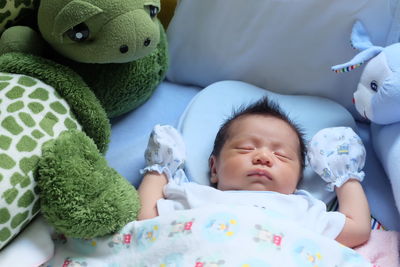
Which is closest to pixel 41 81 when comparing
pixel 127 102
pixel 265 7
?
pixel 127 102

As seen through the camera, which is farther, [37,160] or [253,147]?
[253,147]

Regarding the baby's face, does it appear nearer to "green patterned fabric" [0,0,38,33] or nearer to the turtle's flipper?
the turtle's flipper

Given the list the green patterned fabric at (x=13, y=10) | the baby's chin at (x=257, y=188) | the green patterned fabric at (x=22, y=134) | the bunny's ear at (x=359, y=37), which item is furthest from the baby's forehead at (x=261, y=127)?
the green patterned fabric at (x=13, y=10)

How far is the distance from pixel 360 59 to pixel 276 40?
0.75 feet

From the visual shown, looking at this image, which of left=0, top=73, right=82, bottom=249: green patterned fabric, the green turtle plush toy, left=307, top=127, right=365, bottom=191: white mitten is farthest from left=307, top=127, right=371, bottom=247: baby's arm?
left=0, top=73, right=82, bottom=249: green patterned fabric

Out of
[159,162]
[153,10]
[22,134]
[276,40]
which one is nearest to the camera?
[22,134]

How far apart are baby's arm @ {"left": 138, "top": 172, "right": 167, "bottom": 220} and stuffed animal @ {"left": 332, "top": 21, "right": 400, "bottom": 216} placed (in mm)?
423

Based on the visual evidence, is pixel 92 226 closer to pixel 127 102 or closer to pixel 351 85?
pixel 127 102

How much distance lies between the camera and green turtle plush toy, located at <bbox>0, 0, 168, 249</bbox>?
2.78ft

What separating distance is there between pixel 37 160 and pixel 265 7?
63cm

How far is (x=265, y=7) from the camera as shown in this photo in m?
1.21

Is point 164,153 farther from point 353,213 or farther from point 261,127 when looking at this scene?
point 353,213

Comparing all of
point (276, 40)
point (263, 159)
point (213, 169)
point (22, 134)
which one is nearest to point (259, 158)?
point (263, 159)

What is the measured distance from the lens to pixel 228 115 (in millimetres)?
1246
